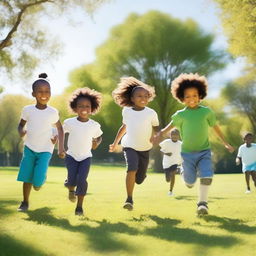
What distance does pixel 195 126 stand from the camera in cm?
729

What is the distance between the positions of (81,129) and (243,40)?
13.0 metres

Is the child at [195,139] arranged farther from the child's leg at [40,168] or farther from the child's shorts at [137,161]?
the child's leg at [40,168]

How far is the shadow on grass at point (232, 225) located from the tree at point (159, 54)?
3497 cm

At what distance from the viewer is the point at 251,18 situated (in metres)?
17.4

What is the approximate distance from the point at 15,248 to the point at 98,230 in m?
1.33

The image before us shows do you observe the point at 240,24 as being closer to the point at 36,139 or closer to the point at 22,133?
the point at 36,139

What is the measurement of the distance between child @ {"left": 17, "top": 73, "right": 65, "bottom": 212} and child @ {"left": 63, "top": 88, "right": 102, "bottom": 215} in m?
0.23

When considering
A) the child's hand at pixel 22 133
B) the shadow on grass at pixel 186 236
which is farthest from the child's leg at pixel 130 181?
the child's hand at pixel 22 133

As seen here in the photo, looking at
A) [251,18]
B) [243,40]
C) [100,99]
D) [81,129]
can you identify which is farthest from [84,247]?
[243,40]

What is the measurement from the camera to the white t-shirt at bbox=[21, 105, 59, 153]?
25.0 ft

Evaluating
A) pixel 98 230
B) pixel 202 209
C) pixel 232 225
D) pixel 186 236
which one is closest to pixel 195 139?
pixel 202 209

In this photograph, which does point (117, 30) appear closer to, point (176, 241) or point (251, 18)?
point (251, 18)

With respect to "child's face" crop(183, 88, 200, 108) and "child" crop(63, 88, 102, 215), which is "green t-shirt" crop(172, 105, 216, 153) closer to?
"child's face" crop(183, 88, 200, 108)

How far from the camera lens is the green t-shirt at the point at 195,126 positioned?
287 inches
